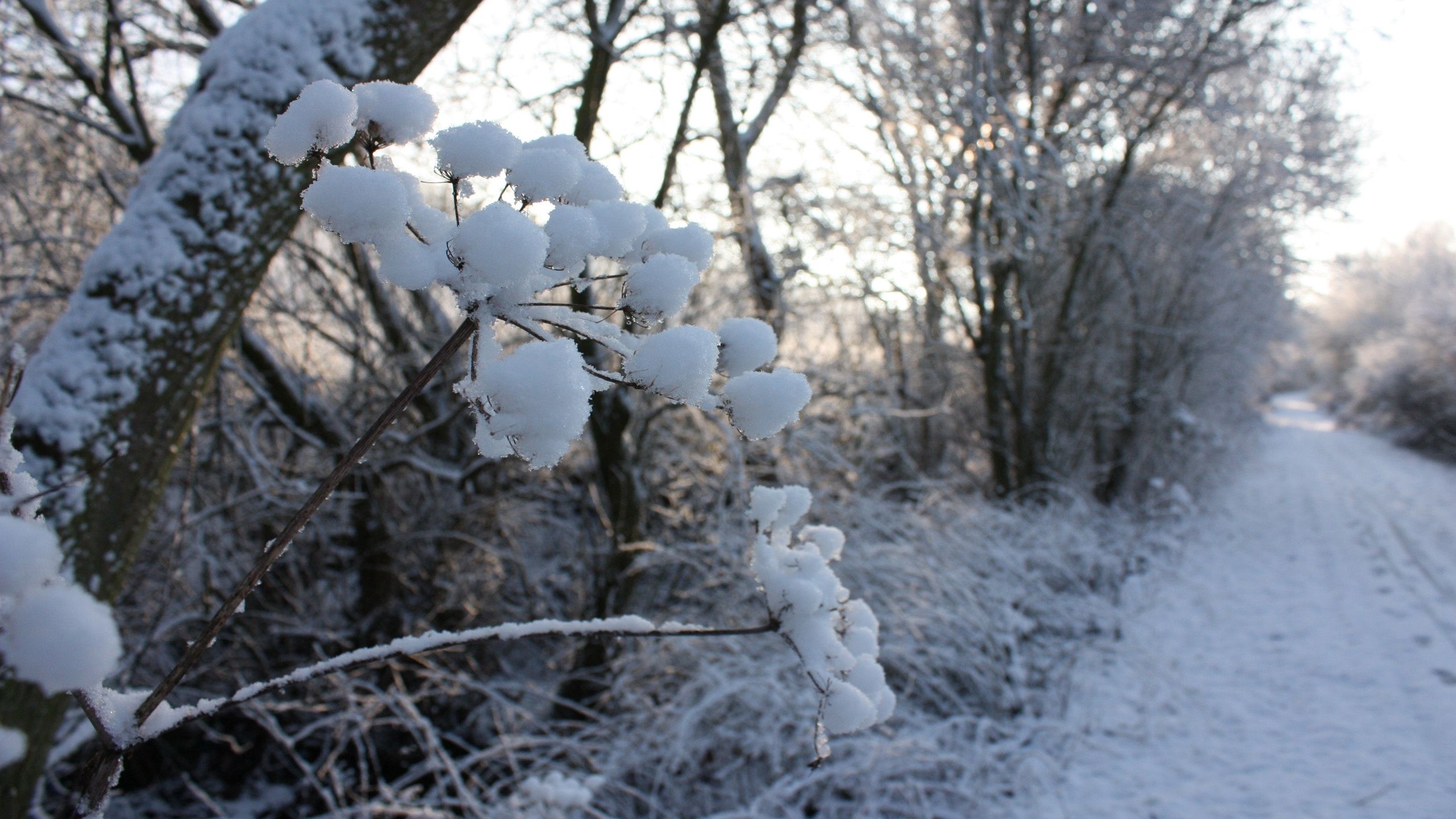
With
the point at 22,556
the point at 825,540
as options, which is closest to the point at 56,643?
the point at 22,556

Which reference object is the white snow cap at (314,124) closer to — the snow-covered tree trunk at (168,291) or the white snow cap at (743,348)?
the white snow cap at (743,348)

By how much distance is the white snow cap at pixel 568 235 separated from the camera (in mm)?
476

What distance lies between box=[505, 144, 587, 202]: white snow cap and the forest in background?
1.27 metres

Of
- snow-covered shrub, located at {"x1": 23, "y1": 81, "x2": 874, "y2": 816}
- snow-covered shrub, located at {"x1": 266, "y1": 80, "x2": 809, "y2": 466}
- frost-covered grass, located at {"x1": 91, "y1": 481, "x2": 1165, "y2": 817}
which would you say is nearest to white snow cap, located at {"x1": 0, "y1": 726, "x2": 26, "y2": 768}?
snow-covered shrub, located at {"x1": 23, "y1": 81, "x2": 874, "y2": 816}

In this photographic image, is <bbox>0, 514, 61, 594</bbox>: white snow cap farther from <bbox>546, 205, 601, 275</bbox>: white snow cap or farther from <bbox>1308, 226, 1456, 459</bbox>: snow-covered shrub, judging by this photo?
<bbox>1308, 226, 1456, 459</bbox>: snow-covered shrub

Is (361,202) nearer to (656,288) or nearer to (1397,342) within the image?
(656,288)

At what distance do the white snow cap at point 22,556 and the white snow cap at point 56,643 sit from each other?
12 mm

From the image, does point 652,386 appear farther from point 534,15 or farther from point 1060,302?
point 1060,302

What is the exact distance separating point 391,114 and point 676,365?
25 cm

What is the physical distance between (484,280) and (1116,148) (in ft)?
28.2

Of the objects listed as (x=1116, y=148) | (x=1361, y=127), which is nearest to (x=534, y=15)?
(x=1116, y=148)

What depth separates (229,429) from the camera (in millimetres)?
3164

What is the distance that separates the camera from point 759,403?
515mm

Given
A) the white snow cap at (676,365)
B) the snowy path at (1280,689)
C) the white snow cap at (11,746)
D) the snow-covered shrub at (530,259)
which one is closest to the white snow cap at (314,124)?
the snow-covered shrub at (530,259)
